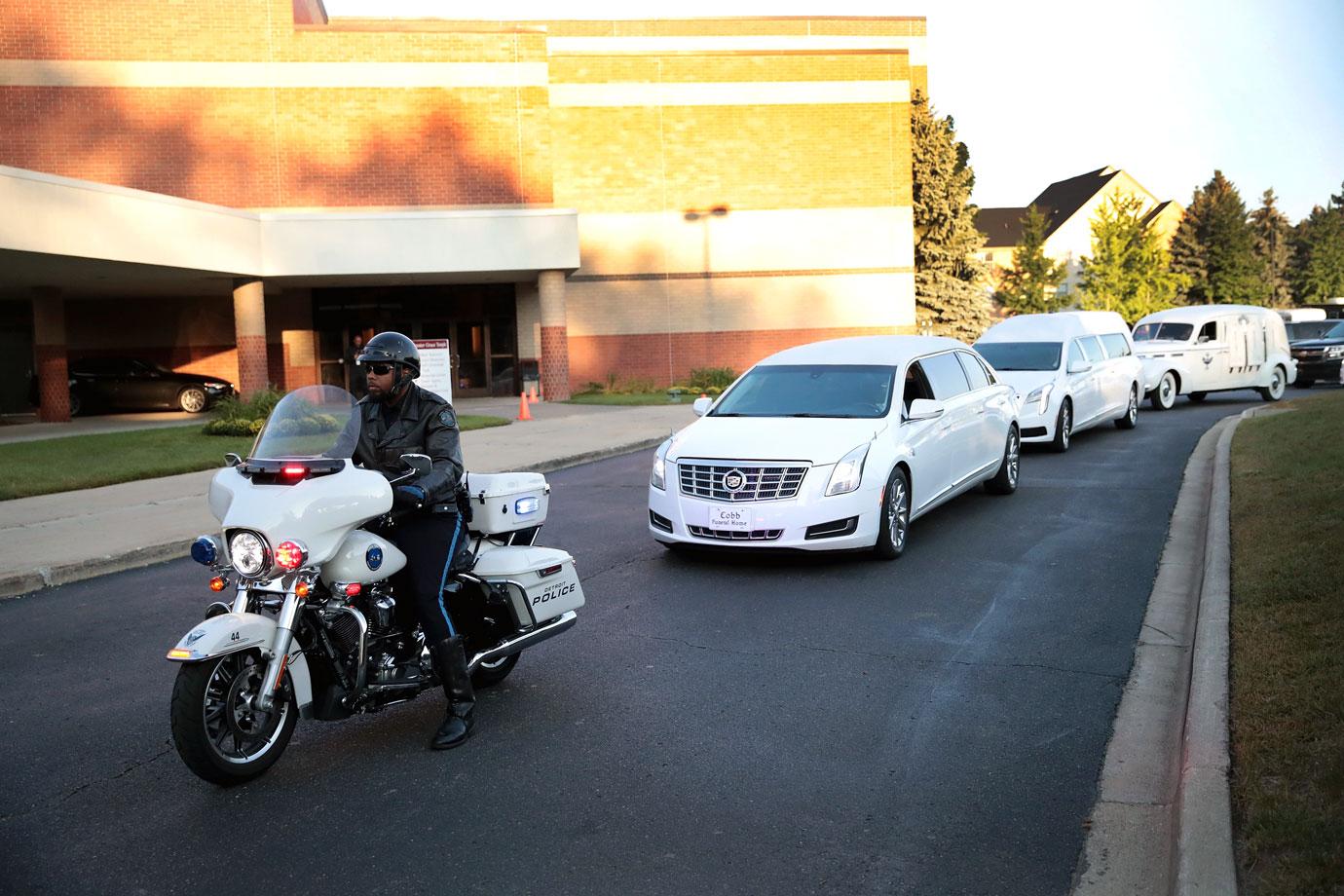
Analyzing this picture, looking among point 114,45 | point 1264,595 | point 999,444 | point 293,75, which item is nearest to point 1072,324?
point 999,444

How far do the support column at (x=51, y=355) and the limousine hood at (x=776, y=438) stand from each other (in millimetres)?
23202

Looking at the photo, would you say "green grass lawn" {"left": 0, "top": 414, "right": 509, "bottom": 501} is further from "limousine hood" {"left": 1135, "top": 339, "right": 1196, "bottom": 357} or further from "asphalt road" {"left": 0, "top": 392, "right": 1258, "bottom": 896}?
"limousine hood" {"left": 1135, "top": 339, "right": 1196, "bottom": 357}

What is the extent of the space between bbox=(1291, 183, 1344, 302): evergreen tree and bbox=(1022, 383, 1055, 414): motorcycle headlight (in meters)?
85.8

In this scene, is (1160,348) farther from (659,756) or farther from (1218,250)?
(1218,250)

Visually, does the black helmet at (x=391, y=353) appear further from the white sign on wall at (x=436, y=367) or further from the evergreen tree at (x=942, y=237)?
the evergreen tree at (x=942, y=237)

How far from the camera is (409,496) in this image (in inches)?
198

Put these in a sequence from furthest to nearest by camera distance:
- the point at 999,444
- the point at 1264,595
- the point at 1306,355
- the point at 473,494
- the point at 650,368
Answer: the point at 650,368 → the point at 1306,355 → the point at 999,444 → the point at 1264,595 → the point at 473,494

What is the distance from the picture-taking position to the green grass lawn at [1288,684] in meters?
3.70

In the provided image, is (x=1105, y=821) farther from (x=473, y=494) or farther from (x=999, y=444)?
(x=999, y=444)

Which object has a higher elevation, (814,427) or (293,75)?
(293,75)

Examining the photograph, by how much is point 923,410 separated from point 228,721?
22.6 feet

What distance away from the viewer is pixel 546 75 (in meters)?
36.0

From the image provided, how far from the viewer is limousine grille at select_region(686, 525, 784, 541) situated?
351 inches

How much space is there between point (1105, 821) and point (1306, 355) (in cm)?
3066
